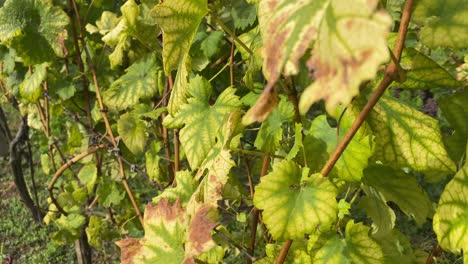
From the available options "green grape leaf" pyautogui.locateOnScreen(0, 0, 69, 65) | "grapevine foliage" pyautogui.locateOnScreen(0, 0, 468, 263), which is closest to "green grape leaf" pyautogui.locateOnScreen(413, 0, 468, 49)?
"grapevine foliage" pyautogui.locateOnScreen(0, 0, 468, 263)

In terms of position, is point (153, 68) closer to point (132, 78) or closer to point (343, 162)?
point (132, 78)

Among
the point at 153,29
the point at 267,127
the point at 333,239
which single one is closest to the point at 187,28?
the point at 267,127

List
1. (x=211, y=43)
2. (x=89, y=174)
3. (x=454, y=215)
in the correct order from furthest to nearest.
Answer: (x=89, y=174) → (x=211, y=43) → (x=454, y=215)

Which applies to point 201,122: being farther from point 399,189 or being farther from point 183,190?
point 399,189

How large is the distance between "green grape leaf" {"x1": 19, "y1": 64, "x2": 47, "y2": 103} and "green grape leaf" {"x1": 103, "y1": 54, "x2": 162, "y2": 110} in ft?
1.21

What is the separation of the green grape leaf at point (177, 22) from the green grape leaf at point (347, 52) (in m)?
0.45

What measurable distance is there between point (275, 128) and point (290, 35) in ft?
1.84

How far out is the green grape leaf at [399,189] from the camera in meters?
0.96

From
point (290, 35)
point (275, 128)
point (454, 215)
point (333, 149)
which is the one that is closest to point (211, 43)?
point (275, 128)

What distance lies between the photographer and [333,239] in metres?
0.90

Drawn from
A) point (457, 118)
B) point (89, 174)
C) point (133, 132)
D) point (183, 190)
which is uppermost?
point (457, 118)

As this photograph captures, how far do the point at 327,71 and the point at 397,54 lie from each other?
0.29 m

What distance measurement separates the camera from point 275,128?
0.96 m

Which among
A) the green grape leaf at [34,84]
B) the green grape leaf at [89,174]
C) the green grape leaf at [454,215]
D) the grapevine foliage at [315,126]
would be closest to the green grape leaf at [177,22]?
the grapevine foliage at [315,126]
